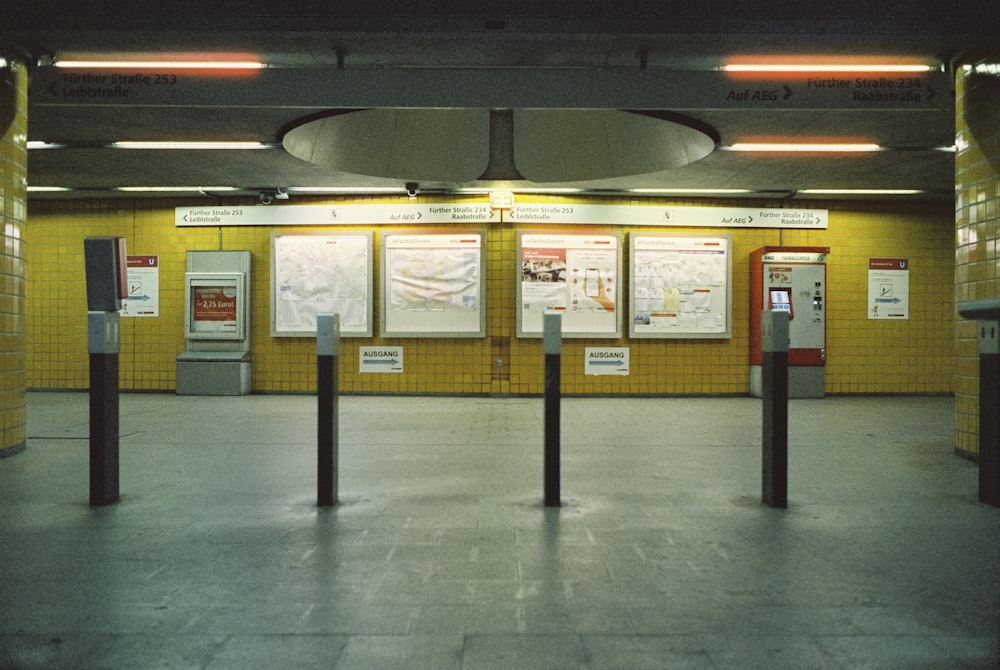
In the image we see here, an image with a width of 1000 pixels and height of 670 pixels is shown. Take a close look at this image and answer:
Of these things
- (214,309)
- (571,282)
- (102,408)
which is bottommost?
(102,408)

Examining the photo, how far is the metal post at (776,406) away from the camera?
Result: 12.6ft

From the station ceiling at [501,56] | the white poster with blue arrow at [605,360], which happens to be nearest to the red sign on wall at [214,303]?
the station ceiling at [501,56]

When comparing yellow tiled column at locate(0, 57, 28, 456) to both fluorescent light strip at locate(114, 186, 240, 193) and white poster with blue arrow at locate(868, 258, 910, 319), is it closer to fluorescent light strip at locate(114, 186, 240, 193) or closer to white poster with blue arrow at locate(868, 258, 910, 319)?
fluorescent light strip at locate(114, 186, 240, 193)

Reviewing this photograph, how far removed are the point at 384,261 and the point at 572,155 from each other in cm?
346

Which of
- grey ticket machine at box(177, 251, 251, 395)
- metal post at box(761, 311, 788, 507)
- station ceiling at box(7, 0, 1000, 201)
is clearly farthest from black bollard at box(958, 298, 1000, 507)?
grey ticket machine at box(177, 251, 251, 395)

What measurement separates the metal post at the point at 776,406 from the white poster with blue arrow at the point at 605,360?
676 centimetres

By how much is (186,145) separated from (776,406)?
7224 mm

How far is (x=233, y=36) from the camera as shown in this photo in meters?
5.25

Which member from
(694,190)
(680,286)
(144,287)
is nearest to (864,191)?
(694,190)

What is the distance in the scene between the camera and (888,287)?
36.4 feet

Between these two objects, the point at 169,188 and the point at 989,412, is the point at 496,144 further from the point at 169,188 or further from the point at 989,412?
the point at 989,412

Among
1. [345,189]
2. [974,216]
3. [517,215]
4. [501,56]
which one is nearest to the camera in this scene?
[974,216]

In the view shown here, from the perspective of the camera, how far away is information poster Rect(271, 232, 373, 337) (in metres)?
10.7

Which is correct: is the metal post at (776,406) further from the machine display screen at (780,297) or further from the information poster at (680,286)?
the machine display screen at (780,297)
